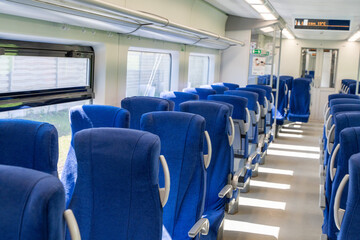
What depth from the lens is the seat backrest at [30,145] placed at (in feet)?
7.63

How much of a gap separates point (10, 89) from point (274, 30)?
281 inches

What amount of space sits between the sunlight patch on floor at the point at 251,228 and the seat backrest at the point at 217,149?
1.23m

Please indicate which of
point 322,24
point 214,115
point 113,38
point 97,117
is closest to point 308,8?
point 322,24

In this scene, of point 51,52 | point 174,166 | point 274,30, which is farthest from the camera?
point 274,30

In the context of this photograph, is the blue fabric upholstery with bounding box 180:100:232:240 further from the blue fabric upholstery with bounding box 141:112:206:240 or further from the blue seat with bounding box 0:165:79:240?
the blue seat with bounding box 0:165:79:240

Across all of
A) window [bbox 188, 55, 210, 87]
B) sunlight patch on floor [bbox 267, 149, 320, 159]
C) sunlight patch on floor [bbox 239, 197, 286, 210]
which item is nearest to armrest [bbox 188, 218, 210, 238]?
sunlight patch on floor [bbox 239, 197, 286, 210]

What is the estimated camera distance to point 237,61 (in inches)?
438

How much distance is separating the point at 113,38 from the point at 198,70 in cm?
475

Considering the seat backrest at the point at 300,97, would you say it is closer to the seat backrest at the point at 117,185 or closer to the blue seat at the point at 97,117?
the blue seat at the point at 97,117

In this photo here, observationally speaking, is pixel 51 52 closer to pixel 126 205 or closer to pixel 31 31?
pixel 31 31

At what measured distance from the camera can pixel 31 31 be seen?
4070 mm

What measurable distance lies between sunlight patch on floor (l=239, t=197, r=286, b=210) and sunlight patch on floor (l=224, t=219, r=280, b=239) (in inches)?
28.8

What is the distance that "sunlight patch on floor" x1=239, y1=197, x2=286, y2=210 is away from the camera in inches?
240

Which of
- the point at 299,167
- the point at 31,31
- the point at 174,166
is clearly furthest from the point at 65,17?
the point at 299,167
